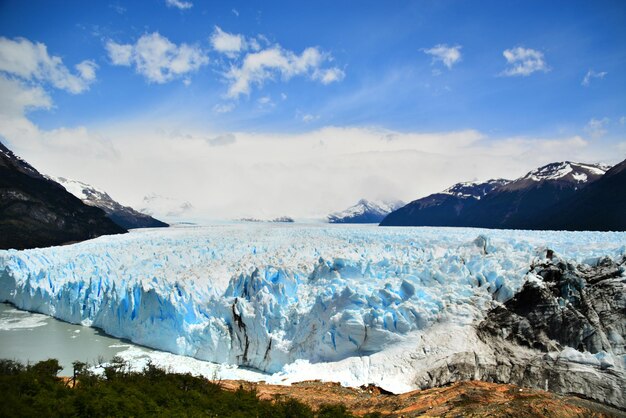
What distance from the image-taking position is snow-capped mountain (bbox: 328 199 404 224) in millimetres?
102062

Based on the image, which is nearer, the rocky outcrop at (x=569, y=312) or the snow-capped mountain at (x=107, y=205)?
the rocky outcrop at (x=569, y=312)

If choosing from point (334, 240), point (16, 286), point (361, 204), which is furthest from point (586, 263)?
point (361, 204)

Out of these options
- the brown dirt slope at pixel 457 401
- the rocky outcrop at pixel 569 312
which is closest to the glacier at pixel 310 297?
the rocky outcrop at pixel 569 312

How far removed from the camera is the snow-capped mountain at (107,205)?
74750 millimetres

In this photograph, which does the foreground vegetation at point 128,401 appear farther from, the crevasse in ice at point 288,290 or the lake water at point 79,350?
the crevasse in ice at point 288,290

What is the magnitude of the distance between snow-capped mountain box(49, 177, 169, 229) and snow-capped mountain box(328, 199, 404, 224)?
41176 mm

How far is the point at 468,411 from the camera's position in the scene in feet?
26.4

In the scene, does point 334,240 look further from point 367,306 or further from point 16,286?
point 16,286

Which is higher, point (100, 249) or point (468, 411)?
point (100, 249)

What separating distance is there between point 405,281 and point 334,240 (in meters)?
7.88

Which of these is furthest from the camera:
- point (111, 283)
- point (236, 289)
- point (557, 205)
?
point (557, 205)

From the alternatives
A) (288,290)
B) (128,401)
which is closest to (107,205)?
(288,290)

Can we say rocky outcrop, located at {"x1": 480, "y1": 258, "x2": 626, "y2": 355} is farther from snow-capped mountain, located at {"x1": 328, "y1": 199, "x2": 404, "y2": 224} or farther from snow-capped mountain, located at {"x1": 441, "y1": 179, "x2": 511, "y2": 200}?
snow-capped mountain, located at {"x1": 328, "y1": 199, "x2": 404, "y2": 224}

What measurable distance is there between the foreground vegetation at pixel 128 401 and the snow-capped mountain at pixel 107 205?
66909 mm
